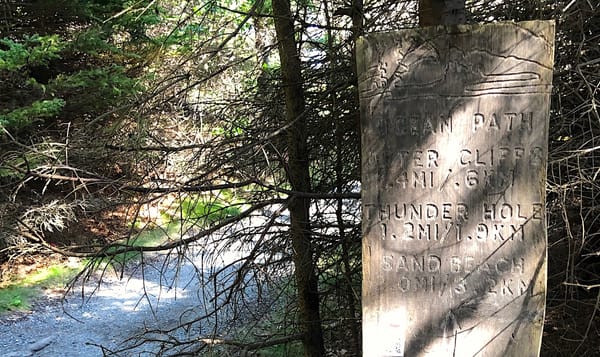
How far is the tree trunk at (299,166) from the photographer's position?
409cm

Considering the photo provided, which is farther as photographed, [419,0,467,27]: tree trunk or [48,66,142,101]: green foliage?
[48,66,142,101]: green foliage

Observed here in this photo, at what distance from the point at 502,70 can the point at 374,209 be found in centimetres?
81

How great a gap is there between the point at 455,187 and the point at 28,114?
718 cm

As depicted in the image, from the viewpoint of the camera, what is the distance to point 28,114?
25.6 ft

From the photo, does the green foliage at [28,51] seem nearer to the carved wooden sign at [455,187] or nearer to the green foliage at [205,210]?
the green foliage at [205,210]

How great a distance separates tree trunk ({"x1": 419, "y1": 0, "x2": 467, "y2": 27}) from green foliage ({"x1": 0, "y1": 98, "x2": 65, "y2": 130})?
21.0 ft

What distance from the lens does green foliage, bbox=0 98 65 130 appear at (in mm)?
7535

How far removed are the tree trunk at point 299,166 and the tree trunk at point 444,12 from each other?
1374 mm

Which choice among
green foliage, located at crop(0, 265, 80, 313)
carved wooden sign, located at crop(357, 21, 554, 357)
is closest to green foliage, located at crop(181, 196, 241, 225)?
carved wooden sign, located at crop(357, 21, 554, 357)

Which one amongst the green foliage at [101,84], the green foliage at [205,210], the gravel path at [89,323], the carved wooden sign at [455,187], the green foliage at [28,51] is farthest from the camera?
the green foliage at [101,84]

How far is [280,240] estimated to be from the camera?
13.7ft

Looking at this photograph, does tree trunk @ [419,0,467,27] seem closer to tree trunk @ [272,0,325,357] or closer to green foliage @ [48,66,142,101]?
tree trunk @ [272,0,325,357]

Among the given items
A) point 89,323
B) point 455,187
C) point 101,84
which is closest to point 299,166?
point 455,187

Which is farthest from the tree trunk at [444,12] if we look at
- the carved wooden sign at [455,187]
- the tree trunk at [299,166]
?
the tree trunk at [299,166]
